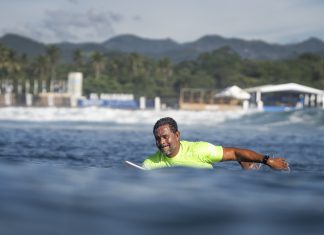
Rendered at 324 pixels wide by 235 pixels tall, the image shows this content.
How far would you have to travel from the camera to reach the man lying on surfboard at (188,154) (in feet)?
20.4

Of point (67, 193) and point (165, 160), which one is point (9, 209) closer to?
point (67, 193)

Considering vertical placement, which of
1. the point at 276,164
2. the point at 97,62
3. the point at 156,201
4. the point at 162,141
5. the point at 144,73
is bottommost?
the point at 276,164

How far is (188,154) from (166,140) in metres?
0.26

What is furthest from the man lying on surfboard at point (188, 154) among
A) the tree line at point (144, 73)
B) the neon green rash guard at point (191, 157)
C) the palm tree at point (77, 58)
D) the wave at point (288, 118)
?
the palm tree at point (77, 58)

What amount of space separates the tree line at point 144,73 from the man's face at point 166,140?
10104 cm

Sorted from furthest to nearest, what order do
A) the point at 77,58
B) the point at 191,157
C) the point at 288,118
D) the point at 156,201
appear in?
the point at 77,58, the point at 288,118, the point at 191,157, the point at 156,201

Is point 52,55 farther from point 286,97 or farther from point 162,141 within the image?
point 162,141

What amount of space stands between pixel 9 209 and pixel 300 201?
1134mm

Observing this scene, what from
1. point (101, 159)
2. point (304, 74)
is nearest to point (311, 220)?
point (101, 159)

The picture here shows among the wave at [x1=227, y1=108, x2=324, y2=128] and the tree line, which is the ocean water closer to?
the wave at [x1=227, y1=108, x2=324, y2=128]

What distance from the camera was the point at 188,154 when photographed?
632 centimetres

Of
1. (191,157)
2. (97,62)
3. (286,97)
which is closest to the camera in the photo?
(191,157)

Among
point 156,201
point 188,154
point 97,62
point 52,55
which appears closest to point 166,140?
point 188,154

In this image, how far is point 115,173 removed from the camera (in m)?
3.22
